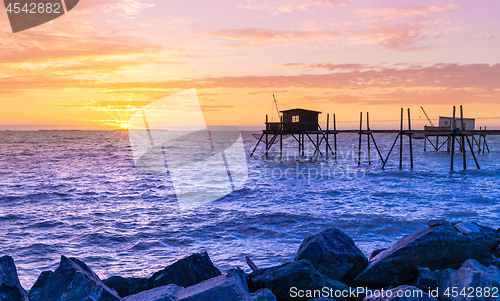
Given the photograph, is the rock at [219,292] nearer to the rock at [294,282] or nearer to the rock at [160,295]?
the rock at [160,295]

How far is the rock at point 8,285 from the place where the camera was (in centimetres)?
509

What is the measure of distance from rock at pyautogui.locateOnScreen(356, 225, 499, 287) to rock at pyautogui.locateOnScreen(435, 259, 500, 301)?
0.80m

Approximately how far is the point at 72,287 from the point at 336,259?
15.7ft

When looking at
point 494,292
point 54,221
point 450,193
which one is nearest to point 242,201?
point 54,221

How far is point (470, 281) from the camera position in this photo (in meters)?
5.66

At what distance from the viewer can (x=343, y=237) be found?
26.7 feet

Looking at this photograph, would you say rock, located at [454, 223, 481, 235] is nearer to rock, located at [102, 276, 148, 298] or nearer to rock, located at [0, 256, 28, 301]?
rock, located at [102, 276, 148, 298]

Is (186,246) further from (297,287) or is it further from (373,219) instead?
(373,219)

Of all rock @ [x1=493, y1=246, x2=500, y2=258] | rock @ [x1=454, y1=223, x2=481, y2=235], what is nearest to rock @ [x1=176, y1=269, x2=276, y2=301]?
rock @ [x1=454, y1=223, x2=481, y2=235]

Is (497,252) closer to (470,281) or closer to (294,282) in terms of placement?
(470,281)

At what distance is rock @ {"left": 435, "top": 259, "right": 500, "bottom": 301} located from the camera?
5.57m

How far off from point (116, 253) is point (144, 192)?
14.4 metres

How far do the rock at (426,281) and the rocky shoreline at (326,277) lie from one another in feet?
0.05

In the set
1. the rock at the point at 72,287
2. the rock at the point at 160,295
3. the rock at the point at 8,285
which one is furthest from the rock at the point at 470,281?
the rock at the point at 8,285
